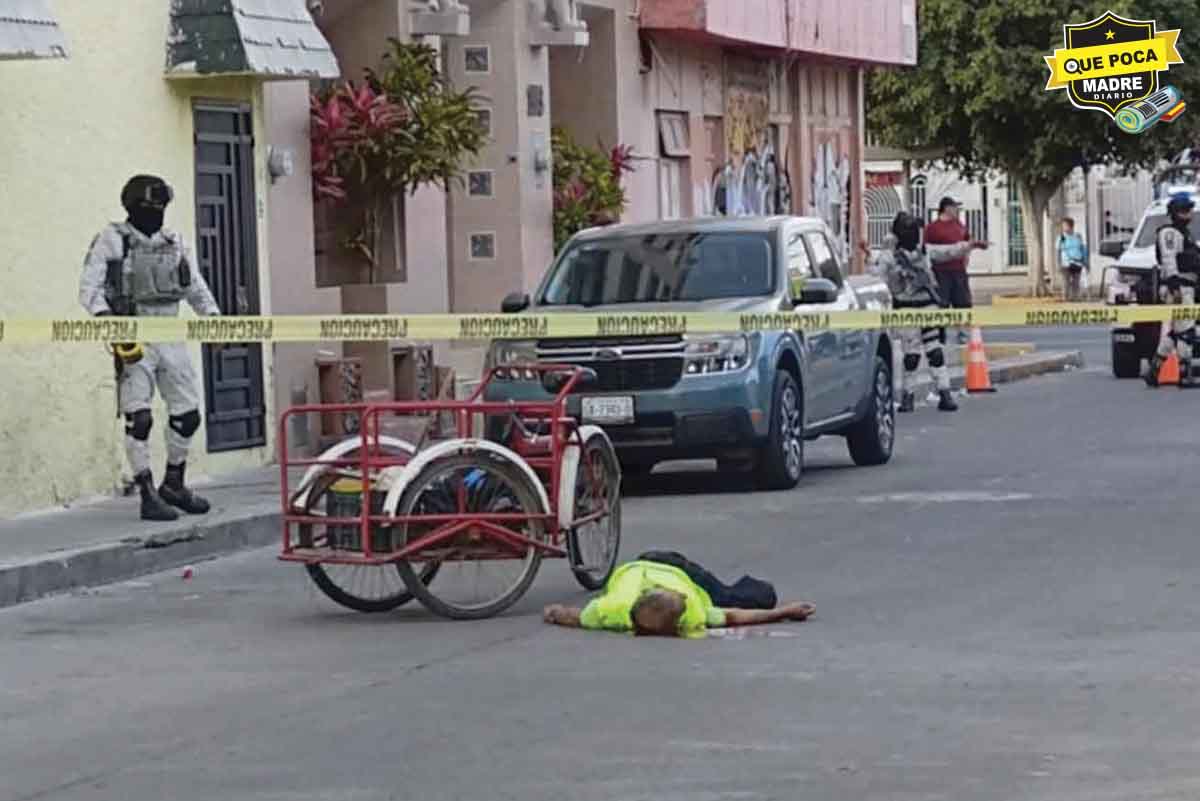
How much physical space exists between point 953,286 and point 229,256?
9.84m

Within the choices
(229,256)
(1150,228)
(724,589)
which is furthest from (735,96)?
(724,589)

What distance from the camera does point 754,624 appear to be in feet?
38.0

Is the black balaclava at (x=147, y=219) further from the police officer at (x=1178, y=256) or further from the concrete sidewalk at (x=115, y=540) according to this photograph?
the police officer at (x=1178, y=256)

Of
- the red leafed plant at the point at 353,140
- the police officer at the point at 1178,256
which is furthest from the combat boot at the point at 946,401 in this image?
the red leafed plant at the point at 353,140

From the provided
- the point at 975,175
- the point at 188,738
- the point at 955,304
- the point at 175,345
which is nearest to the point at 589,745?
the point at 188,738

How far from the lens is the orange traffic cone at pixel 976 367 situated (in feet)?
97.1

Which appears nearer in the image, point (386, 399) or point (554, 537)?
point (554, 537)

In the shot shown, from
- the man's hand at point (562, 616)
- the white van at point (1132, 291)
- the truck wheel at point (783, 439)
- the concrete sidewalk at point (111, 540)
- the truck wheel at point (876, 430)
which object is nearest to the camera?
the man's hand at point (562, 616)

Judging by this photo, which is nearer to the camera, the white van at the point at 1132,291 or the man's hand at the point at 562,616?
the man's hand at the point at 562,616

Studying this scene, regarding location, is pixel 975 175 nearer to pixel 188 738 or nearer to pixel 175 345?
pixel 175 345

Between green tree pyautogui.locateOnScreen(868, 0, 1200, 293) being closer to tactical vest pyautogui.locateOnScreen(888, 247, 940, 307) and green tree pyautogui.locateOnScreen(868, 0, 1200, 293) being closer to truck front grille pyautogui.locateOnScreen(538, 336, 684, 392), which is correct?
tactical vest pyautogui.locateOnScreen(888, 247, 940, 307)

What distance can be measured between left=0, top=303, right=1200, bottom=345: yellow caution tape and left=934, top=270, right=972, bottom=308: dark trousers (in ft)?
35.2

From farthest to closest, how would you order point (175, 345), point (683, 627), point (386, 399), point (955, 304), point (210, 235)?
1. point (955, 304)
2. point (386, 399)
3. point (210, 235)
4. point (175, 345)
5. point (683, 627)

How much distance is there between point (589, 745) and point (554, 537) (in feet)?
11.1
